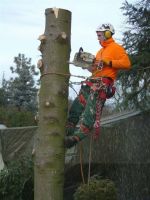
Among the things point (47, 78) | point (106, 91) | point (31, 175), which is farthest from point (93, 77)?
point (31, 175)

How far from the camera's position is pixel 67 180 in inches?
396

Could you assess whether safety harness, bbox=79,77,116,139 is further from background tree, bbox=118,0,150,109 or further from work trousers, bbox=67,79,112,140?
background tree, bbox=118,0,150,109

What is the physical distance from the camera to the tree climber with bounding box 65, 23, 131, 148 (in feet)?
17.7

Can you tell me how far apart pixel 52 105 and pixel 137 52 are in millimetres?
7080

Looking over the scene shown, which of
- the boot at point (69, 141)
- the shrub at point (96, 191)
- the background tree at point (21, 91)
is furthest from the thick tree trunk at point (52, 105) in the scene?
the background tree at point (21, 91)

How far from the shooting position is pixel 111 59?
18.2 feet

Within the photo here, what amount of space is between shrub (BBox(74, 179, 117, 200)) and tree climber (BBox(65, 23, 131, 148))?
1.49ft

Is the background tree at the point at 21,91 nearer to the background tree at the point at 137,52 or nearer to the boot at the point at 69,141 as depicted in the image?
the background tree at the point at 137,52

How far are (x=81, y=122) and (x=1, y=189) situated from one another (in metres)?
4.01

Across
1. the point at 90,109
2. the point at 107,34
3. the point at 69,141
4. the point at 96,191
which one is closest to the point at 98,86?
the point at 90,109

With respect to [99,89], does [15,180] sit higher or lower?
lower

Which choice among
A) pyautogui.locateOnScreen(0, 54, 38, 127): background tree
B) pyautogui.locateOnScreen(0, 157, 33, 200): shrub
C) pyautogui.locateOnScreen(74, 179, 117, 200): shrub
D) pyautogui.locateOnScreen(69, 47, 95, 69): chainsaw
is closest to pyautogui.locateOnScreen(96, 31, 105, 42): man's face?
pyautogui.locateOnScreen(69, 47, 95, 69): chainsaw

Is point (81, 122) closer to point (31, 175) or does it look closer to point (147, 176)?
point (31, 175)

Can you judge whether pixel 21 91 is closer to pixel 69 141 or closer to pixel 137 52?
pixel 137 52
